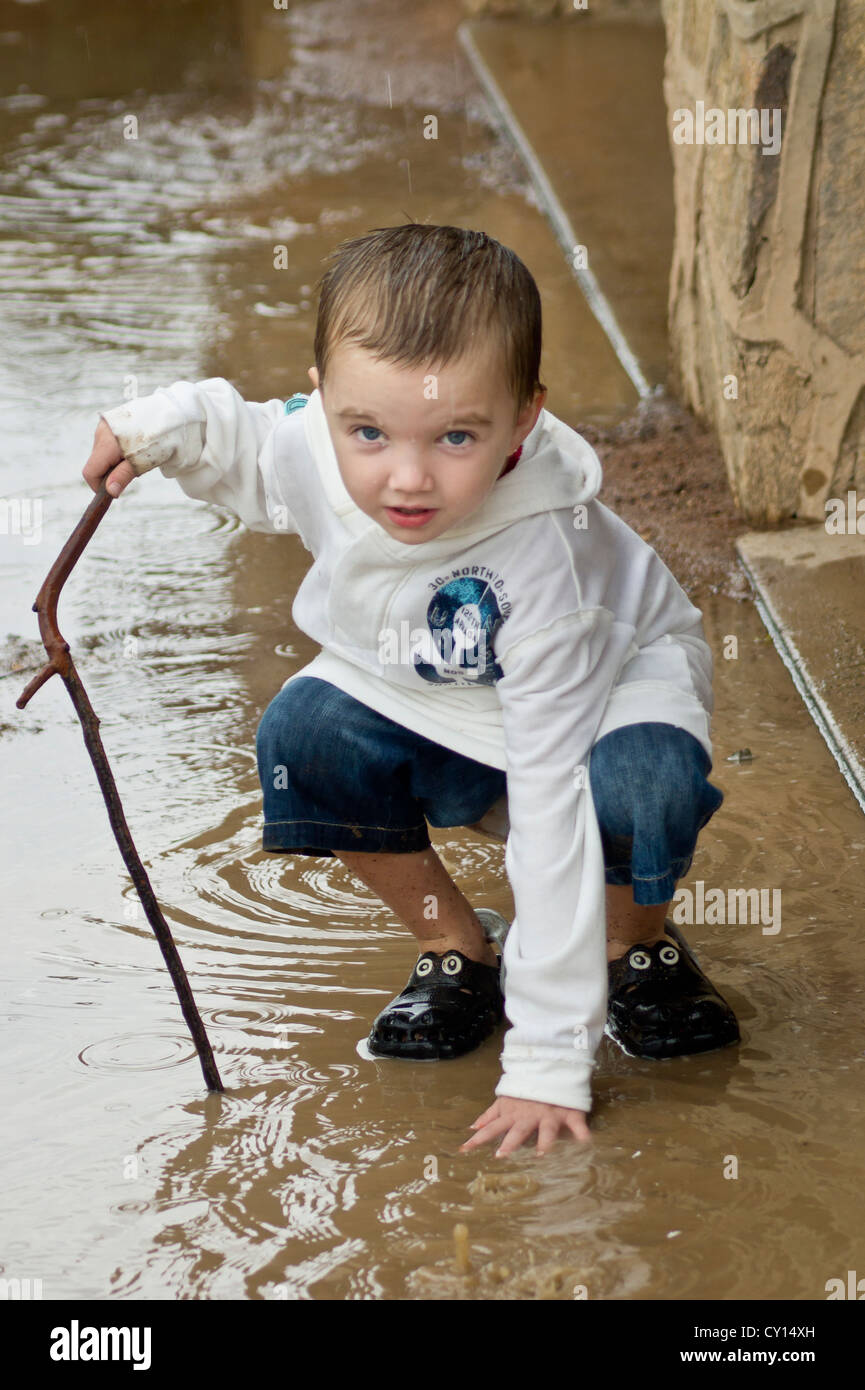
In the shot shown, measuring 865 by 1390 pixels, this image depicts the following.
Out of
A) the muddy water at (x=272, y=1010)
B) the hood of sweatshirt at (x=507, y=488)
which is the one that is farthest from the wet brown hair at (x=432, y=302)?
the muddy water at (x=272, y=1010)

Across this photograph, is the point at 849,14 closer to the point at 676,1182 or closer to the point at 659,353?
the point at 659,353

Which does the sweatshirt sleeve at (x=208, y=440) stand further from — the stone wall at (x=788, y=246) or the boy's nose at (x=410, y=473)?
the stone wall at (x=788, y=246)

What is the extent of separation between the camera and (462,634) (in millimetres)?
1874

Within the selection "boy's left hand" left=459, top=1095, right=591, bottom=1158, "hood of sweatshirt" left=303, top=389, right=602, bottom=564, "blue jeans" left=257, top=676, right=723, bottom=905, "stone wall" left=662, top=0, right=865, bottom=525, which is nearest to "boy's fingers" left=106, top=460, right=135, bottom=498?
"hood of sweatshirt" left=303, top=389, right=602, bottom=564

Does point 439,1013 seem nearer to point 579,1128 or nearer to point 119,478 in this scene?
point 579,1128

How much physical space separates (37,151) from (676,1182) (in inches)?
241

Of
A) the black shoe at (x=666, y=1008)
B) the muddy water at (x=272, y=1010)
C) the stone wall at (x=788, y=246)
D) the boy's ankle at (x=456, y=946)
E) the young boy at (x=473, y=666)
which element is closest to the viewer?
the muddy water at (x=272, y=1010)

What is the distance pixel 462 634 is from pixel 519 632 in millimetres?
78

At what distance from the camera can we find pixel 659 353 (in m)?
4.55

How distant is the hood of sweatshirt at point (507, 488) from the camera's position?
1.87m

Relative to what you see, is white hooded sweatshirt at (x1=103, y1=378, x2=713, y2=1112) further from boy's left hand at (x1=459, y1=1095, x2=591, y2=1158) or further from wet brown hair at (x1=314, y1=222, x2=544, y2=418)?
wet brown hair at (x1=314, y1=222, x2=544, y2=418)

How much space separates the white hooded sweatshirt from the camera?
1779 millimetres

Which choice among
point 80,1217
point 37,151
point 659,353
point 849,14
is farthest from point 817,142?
point 37,151

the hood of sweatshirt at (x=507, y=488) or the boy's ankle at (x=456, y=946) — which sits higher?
the hood of sweatshirt at (x=507, y=488)
